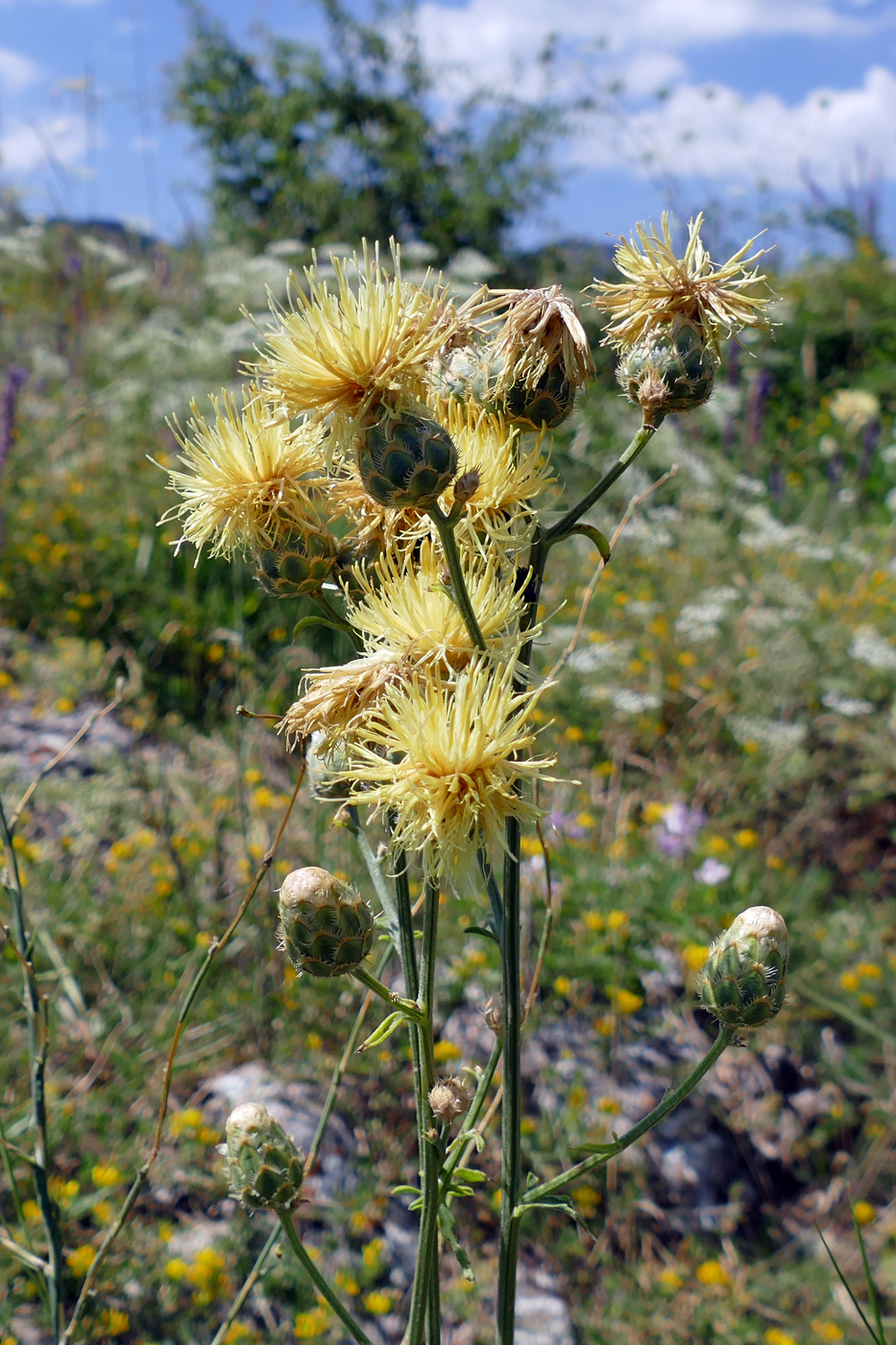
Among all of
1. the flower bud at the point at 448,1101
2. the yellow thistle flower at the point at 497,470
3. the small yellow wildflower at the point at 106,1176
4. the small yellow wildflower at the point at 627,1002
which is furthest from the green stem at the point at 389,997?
the small yellow wildflower at the point at 627,1002

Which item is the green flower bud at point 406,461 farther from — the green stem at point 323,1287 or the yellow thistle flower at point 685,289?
the green stem at point 323,1287

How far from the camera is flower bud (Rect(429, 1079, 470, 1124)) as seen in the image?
1015mm

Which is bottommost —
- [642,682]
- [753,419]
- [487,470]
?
[642,682]

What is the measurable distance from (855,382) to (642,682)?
5.30 metres

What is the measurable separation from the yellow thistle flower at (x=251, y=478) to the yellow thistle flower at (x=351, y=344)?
139 mm

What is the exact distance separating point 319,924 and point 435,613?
0.34m

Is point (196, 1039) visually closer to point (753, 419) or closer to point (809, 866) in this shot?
point (809, 866)

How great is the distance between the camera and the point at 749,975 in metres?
1.09

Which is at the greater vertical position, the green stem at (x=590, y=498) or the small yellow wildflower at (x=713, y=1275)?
the green stem at (x=590, y=498)

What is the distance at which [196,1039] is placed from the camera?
8.35ft

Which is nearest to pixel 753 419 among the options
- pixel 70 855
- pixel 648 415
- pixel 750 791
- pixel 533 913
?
pixel 750 791

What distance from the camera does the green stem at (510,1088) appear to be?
0.98m

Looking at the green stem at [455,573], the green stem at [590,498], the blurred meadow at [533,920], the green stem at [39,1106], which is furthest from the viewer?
the blurred meadow at [533,920]

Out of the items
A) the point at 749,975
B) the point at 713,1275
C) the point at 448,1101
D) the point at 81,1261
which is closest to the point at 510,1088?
the point at 448,1101
